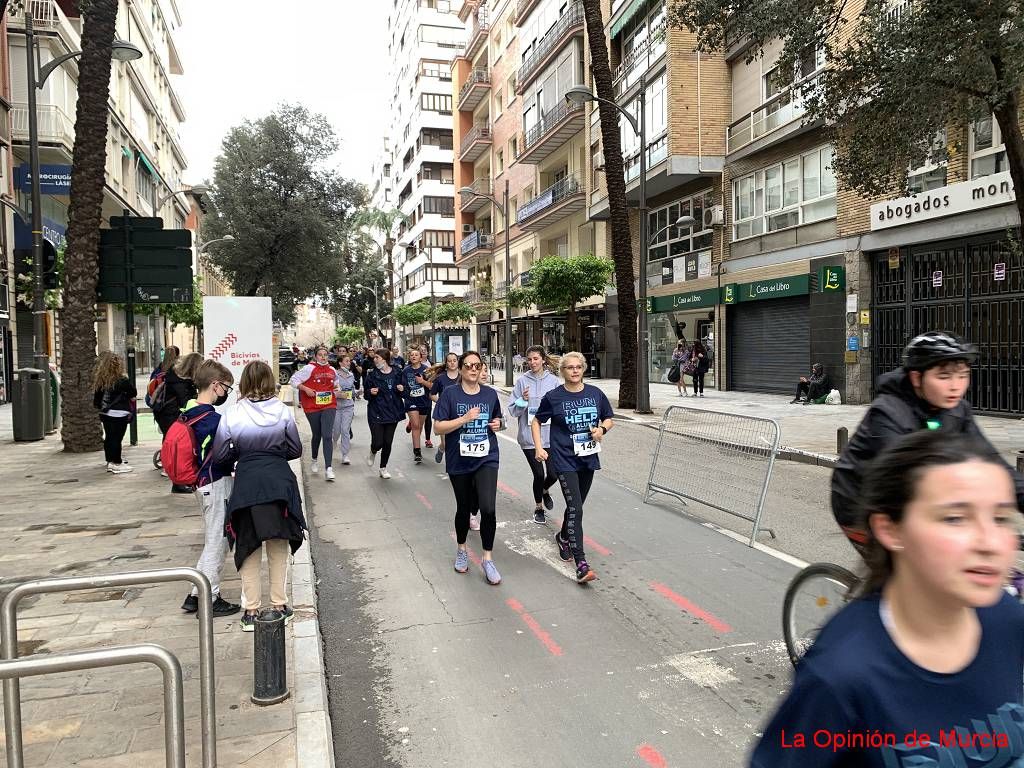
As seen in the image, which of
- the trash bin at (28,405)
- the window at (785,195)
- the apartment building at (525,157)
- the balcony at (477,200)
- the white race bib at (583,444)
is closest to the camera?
the white race bib at (583,444)

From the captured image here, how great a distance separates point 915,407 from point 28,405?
14.7m

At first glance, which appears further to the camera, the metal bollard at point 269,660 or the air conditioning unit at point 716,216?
the air conditioning unit at point 716,216

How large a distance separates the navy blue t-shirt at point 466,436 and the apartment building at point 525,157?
21114 mm

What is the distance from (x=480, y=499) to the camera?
19.3ft

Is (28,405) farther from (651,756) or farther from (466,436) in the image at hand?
(651,756)

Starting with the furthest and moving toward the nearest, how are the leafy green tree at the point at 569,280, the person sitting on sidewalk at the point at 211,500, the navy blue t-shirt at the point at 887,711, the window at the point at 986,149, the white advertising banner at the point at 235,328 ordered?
the leafy green tree at the point at 569,280 < the window at the point at 986,149 < the white advertising banner at the point at 235,328 < the person sitting on sidewalk at the point at 211,500 < the navy blue t-shirt at the point at 887,711

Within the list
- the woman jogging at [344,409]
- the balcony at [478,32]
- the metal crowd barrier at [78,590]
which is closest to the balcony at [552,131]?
the balcony at [478,32]

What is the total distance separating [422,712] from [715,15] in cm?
1127

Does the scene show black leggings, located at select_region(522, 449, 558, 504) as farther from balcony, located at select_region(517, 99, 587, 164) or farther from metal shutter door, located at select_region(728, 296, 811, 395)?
balcony, located at select_region(517, 99, 587, 164)

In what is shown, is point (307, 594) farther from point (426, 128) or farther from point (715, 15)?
point (426, 128)

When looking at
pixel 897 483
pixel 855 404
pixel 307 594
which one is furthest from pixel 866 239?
pixel 897 483

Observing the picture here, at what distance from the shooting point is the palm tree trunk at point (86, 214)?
38.0 ft

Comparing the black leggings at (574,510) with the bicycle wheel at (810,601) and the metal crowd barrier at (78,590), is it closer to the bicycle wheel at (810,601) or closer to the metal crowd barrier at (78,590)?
the bicycle wheel at (810,601)

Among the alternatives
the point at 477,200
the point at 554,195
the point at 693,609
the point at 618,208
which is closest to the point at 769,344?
the point at 618,208
